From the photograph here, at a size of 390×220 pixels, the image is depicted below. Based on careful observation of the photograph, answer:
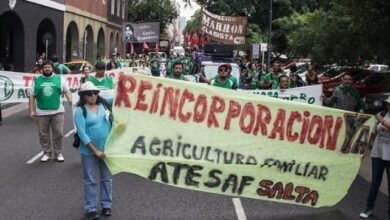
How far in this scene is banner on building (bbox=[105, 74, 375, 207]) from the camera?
656 cm

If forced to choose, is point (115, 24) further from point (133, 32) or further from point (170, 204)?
point (170, 204)

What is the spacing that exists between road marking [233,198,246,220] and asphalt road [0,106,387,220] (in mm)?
12

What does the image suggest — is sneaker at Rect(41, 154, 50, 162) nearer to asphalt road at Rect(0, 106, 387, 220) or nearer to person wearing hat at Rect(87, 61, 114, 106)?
asphalt road at Rect(0, 106, 387, 220)

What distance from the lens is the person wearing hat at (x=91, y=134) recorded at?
21.2ft

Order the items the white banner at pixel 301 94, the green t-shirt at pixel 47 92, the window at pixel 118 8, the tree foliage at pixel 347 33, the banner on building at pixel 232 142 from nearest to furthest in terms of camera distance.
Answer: the banner on building at pixel 232 142, the green t-shirt at pixel 47 92, the white banner at pixel 301 94, the tree foliage at pixel 347 33, the window at pixel 118 8

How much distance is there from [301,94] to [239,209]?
5518 mm

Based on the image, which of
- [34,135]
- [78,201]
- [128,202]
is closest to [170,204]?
[128,202]

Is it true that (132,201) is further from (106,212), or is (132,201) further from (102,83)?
(102,83)

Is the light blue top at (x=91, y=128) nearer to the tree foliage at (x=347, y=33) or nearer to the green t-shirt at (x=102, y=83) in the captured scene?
the green t-shirt at (x=102, y=83)

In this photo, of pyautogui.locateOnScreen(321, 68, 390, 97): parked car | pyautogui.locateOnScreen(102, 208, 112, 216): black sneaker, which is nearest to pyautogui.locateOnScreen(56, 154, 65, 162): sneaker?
pyautogui.locateOnScreen(102, 208, 112, 216): black sneaker

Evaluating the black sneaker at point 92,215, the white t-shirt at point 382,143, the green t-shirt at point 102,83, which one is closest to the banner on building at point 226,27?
the green t-shirt at point 102,83

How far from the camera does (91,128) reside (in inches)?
258

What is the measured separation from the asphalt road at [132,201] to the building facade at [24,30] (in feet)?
58.3

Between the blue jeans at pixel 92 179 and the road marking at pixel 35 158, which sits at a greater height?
the blue jeans at pixel 92 179
